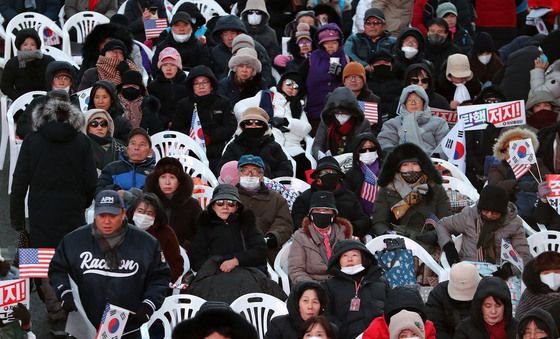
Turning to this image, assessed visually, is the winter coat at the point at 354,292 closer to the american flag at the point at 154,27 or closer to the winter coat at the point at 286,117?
the winter coat at the point at 286,117

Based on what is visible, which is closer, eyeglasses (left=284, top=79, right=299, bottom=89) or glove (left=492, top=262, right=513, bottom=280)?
glove (left=492, top=262, right=513, bottom=280)

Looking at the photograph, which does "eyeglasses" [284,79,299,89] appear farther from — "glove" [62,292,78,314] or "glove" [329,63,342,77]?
"glove" [62,292,78,314]

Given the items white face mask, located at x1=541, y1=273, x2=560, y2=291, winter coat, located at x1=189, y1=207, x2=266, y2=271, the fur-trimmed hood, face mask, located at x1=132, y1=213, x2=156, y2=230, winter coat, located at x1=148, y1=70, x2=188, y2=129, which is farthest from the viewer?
winter coat, located at x1=148, y1=70, x2=188, y2=129

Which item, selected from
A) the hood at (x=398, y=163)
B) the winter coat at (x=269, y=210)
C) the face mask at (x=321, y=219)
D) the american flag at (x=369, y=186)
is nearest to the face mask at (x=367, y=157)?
the american flag at (x=369, y=186)

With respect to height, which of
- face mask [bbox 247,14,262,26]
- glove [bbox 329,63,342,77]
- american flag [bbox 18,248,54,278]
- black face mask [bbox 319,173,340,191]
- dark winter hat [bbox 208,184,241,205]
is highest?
face mask [bbox 247,14,262,26]

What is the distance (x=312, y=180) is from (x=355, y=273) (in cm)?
233

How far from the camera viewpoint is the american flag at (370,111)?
1762 cm

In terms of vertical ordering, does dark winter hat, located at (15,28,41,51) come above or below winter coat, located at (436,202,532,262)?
above

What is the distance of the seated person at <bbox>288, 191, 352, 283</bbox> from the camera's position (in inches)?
563

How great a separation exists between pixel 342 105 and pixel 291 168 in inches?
40.1

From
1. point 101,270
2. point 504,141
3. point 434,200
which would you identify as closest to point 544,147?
point 504,141

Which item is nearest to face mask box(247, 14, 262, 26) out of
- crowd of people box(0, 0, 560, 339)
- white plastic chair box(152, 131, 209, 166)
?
crowd of people box(0, 0, 560, 339)

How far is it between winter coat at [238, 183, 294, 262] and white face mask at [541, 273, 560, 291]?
2348mm

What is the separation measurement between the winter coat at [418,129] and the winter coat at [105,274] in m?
4.55
